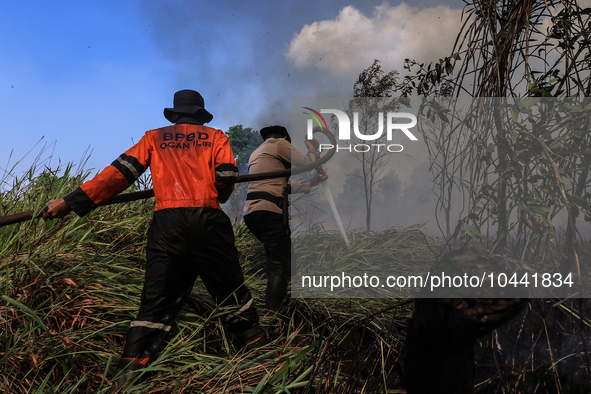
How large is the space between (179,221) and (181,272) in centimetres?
36

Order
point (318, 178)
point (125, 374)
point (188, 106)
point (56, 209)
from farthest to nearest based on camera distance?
point (318, 178)
point (188, 106)
point (56, 209)
point (125, 374)

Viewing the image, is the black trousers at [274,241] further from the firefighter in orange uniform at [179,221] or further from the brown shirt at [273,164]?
the firefighter in orange uniform at [179,221]

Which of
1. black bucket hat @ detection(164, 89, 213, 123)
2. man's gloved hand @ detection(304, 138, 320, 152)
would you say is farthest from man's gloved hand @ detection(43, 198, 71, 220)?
man's gloved hand @ detection(304, 138, 320, 152)

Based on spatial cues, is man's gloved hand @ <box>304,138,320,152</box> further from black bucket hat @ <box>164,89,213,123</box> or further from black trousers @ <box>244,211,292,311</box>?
black bucket hat @ <box>164,89,213,123</box>

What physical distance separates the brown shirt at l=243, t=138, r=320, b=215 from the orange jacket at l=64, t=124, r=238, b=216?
1.11 metres

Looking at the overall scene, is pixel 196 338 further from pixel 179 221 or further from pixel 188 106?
pixel 188 106

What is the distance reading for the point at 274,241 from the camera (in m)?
3.82

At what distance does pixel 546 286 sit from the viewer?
2.13m

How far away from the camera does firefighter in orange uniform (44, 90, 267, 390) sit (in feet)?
8.23

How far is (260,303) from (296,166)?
53.9 inches

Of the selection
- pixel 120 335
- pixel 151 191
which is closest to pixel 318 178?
pixel 151 191

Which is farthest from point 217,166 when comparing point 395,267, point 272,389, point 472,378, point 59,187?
point 59,187

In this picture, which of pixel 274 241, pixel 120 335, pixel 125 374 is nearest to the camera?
pixel 125 374

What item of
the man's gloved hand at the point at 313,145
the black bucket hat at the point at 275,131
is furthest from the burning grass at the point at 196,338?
the black bucket hat at the point at 275,131
